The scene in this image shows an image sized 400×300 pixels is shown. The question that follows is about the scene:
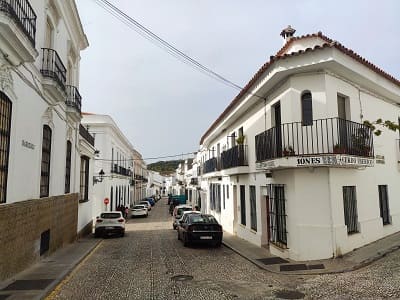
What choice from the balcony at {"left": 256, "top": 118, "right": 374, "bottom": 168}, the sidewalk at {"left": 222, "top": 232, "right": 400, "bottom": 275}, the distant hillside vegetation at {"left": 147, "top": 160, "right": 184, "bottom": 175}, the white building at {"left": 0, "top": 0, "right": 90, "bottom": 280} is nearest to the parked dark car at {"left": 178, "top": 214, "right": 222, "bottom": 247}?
the sidewalk at {"left": 222, "top": 232, "right": 400, "bottom": 275}

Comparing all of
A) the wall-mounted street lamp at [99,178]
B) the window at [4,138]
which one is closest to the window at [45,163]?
the window at [4,138]

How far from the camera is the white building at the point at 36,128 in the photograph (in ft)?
24.0

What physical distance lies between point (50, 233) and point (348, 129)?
10374 mm

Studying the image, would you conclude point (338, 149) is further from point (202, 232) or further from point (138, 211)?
point (138, 211)

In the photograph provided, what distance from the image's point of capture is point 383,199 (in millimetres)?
12359

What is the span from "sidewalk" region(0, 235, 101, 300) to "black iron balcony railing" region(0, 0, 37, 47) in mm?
5559

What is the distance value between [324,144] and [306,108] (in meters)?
1.33

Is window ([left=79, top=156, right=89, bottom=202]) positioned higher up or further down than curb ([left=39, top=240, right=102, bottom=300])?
higher up

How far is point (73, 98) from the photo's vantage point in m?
14.4

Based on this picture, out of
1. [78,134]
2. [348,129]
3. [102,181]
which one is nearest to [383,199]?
[348,129]

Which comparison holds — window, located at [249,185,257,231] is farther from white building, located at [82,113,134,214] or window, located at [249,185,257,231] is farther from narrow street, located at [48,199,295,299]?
white building, located at [82,113,134,214]

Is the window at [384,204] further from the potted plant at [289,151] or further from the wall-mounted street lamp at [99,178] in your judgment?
the wall-mounted street lamp at [99,178]

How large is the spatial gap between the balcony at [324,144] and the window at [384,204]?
2473 mm

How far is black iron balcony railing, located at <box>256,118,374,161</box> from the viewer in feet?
32.1
